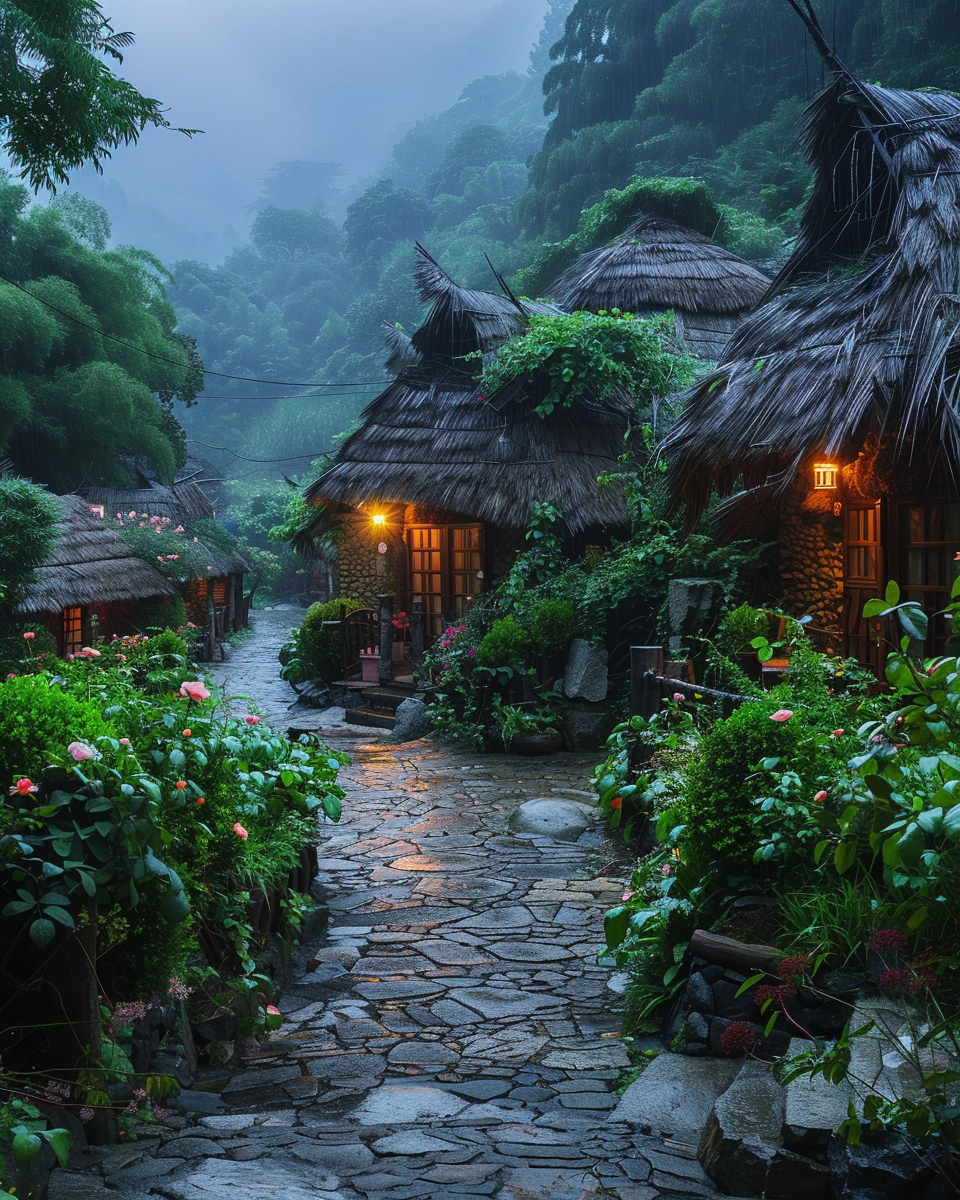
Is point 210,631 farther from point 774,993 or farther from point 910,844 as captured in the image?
point 910,844

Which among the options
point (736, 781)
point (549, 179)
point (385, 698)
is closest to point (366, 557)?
point (385, 698)

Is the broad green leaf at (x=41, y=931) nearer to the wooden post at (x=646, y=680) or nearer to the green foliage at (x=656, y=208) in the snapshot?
the wooden post at (x=646, y=680)

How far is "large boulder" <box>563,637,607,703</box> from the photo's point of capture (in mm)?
10805

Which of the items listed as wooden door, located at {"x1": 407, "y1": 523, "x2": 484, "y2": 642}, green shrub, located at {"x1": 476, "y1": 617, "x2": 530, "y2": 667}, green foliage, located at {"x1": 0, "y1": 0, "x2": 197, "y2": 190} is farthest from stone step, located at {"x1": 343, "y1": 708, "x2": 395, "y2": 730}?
green foliage, located at {"x1": 0, "y1": 0, "x2": 197, "y2": 190}

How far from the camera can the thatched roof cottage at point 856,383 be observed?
767 cm

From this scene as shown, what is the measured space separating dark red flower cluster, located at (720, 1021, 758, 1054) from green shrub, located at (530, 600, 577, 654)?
297 inches

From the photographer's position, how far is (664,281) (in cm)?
1669

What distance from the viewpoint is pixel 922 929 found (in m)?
3.10

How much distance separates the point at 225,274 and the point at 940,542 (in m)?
60.8

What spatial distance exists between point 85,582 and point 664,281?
10993 mm

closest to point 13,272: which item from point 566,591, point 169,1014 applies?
point 566,591

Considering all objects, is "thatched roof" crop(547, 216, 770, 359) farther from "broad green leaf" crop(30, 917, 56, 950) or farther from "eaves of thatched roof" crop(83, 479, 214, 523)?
"broad green leaf" crop(30, 917, 56, 950)

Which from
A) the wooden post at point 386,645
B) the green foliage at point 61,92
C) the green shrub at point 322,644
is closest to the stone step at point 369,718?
the wooden post at point 386,645

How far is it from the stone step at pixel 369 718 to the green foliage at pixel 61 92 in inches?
288
